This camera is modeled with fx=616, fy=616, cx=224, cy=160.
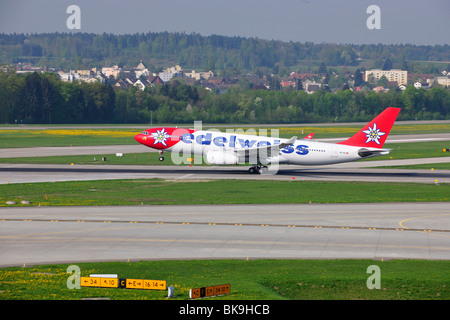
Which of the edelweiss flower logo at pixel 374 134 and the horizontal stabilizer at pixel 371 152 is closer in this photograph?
the horizontal stabilizer at pixel 371 152

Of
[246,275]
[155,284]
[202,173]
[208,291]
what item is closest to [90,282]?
[155,284]

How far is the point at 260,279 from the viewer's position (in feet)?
96.6

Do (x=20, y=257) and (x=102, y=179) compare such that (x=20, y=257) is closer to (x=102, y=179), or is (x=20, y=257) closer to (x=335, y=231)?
(x=335, y=231)

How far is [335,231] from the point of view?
1618 inches

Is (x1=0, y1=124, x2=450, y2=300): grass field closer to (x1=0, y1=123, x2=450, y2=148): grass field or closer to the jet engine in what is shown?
the jet engine

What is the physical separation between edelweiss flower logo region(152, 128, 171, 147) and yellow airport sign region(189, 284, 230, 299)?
49.1 meters

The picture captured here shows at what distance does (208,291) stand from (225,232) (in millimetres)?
14986

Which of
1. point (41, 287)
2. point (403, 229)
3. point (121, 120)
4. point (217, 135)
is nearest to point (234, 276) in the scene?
point (41, 287)

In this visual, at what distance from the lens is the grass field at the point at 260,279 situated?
2656 cm

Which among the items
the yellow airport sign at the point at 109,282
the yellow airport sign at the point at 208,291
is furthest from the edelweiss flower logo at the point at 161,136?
the yellow airport sign at the point at 208,291

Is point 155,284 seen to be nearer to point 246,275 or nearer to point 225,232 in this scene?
point 246,275

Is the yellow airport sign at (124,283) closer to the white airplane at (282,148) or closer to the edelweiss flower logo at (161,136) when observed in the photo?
the white airplane at (282,148)

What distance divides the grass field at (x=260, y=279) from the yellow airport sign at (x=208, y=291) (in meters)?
0.41
